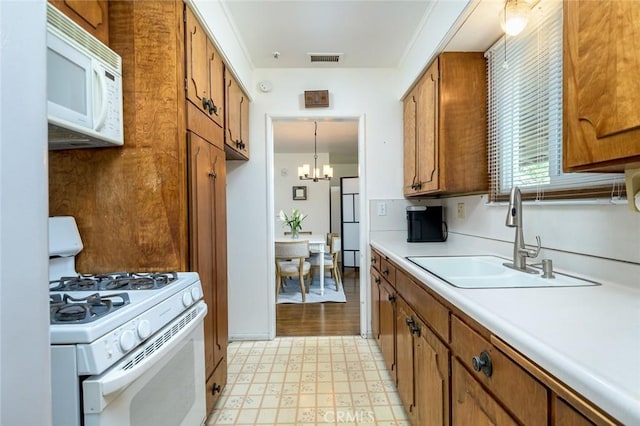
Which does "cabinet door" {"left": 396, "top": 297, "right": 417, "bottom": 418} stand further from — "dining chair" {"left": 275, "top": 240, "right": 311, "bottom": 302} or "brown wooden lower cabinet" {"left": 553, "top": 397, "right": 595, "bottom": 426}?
"dining chair" {"left": 275, "top": 240, "right": 311, "bottom": 302}

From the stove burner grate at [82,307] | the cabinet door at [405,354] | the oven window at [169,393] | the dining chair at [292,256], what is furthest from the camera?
the dining chair at [292,256]

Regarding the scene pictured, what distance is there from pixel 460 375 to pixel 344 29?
2162mm

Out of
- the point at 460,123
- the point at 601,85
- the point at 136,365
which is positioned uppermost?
the point at 460,123

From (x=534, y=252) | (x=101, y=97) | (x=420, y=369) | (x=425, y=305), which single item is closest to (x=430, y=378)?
(x=420, y=369)

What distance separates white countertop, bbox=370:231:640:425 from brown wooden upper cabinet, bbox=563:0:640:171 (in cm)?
38

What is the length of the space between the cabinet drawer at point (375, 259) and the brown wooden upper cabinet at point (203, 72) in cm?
145

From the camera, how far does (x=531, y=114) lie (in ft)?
4.99

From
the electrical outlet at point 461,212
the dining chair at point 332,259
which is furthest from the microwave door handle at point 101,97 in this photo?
the dining chair at point 332,259

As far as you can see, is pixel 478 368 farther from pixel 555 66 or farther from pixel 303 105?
pixel 303 105

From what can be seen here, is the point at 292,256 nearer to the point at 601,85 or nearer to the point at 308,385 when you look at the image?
the point at 308,385

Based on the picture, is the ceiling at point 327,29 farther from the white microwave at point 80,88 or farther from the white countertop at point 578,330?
the white countertop at point 578,330

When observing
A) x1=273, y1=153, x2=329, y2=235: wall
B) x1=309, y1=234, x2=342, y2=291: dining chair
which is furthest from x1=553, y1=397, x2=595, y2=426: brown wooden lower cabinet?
x1=273, y1=153, x2=329, y2=235: wall

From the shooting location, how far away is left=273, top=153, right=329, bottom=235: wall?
6031 mm

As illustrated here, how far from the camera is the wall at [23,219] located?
0.47 metres
